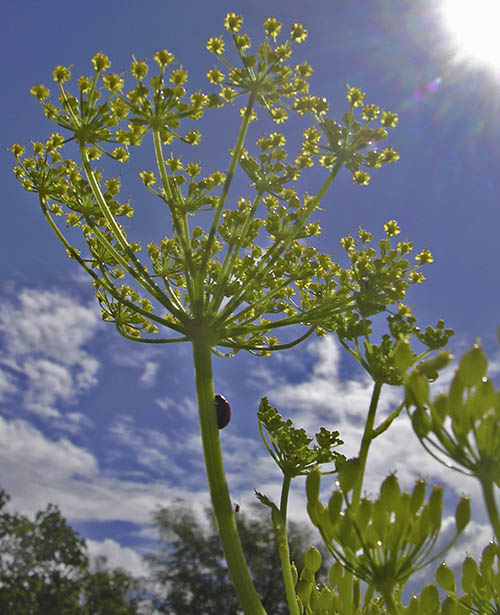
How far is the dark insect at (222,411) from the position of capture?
4.10 m

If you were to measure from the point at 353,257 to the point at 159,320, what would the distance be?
1654mm

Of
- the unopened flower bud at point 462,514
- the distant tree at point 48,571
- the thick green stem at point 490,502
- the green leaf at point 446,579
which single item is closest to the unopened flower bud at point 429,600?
the green leaf at point 446,579

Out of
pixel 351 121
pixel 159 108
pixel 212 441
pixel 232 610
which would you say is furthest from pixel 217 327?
pixel 232 610

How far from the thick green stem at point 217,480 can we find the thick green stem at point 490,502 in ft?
5.38

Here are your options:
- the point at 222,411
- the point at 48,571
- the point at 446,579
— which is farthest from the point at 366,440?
the point at 48,571

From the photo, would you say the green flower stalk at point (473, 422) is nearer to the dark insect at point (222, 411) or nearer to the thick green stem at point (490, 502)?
the thick green stem at point (490, 502)

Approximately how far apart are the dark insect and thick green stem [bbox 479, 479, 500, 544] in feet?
6.36

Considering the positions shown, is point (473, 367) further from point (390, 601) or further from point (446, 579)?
point (446, 579)

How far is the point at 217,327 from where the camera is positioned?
4.25m

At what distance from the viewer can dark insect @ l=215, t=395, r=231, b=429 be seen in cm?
410

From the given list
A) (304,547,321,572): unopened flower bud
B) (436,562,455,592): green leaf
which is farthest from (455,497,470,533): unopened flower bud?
(304,547,321,572): unopened flower bud

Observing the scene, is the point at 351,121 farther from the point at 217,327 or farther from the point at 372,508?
the point at 372,508

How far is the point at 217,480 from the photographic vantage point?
12.3 ft

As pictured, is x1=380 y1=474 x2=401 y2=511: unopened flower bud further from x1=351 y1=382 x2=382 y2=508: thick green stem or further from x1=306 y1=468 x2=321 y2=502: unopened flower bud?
x1=306 y1=468 x2=321 y2=502: unopened flower bud
